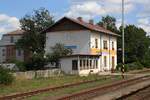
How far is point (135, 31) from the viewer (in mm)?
97812

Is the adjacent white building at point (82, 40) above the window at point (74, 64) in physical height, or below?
above

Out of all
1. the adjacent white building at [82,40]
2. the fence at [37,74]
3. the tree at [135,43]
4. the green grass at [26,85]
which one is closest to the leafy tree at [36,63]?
the adjacent white building at [82,40]

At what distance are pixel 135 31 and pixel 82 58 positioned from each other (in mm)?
42459

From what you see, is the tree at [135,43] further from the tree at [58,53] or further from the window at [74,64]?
the window at [74,64]

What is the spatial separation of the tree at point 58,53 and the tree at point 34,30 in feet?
97.4

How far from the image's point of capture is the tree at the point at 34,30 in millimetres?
93062

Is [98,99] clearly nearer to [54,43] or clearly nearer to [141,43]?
[54,43]

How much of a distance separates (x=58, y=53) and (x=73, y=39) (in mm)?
8798

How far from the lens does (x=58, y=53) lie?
5925 cm

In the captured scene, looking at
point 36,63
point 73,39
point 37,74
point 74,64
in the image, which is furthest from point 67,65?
point 73,39

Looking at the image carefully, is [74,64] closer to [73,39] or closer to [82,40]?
[82,40]

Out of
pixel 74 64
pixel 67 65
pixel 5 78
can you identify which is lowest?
pixel 5 78

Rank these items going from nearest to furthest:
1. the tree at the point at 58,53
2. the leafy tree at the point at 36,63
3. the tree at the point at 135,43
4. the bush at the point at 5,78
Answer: the bush at the point at 5,78
the tree at the point at 58,53
the leafy tree at the point at 36,63
the tree at the point at 135,43

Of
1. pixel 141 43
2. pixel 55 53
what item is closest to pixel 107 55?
pixel 55 53
